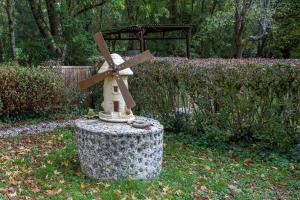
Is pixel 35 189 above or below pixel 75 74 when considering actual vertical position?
below

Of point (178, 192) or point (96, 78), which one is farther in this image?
point (96, 78)

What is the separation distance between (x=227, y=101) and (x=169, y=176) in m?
2.38

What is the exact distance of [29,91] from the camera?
382 inches

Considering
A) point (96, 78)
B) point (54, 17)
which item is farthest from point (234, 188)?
point (54, 17)

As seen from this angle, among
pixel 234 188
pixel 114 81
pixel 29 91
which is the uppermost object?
pixel 114 81

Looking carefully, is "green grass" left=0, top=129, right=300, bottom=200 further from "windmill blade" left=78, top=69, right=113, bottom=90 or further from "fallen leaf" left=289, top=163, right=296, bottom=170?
"windmill blade" left=78, top=69, right=113, bottom=90

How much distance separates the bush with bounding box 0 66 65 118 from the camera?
9320 mm

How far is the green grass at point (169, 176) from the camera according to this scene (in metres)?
5.06

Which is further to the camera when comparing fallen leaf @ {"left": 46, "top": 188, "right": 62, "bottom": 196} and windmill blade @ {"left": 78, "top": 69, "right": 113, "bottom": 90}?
windmill blade @ {"left": 78, "top": 69, "right": 113, "bottom": 90}

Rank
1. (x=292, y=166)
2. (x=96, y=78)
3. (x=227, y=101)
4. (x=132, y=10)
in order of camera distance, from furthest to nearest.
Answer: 1. (x=132, y=10)
2. (x=227, y=101)
3. (x=292, y=166)
4. (x=96, y=78)

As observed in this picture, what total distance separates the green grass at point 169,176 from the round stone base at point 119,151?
156mm

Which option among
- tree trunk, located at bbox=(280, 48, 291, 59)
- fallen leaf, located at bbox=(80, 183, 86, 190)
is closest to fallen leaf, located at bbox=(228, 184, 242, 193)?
fallen leaf, located at bbox=(80, 183, 86, 190)

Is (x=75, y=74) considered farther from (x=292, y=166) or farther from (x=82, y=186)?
(x=292, y=166)

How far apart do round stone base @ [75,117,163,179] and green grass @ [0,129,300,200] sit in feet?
0.51
